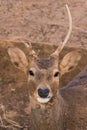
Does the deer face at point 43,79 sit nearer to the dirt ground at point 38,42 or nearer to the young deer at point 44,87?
the young deer at point 44,87

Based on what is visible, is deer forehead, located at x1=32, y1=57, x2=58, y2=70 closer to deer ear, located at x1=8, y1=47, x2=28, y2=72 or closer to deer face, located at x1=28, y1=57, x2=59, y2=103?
deer face, located at x1=28, y1=57, x2=59, y2=103

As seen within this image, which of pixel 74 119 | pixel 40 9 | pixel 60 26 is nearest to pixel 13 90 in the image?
pixel 74 119

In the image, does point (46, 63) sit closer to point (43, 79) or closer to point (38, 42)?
point (43, 79)

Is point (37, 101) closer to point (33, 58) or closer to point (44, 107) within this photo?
point (44, 107)

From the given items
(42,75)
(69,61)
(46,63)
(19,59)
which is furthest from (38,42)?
(42,75)

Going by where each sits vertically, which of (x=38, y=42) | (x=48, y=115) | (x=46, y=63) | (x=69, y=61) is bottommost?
(x=38, y=42)

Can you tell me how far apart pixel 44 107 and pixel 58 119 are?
0.40 metres

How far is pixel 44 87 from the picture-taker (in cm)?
590

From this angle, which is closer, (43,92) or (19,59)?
(43,92)

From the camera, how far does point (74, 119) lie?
6.65 m

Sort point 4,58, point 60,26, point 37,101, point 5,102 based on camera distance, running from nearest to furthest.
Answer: point 37,101 → point 5,102 → point 4,58 → point 60,26

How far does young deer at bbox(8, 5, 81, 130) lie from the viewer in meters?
5.97

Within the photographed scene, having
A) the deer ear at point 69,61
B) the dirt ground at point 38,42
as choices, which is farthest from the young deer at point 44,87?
the dirt ground at point 38,42

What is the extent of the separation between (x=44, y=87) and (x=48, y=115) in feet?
1.48
